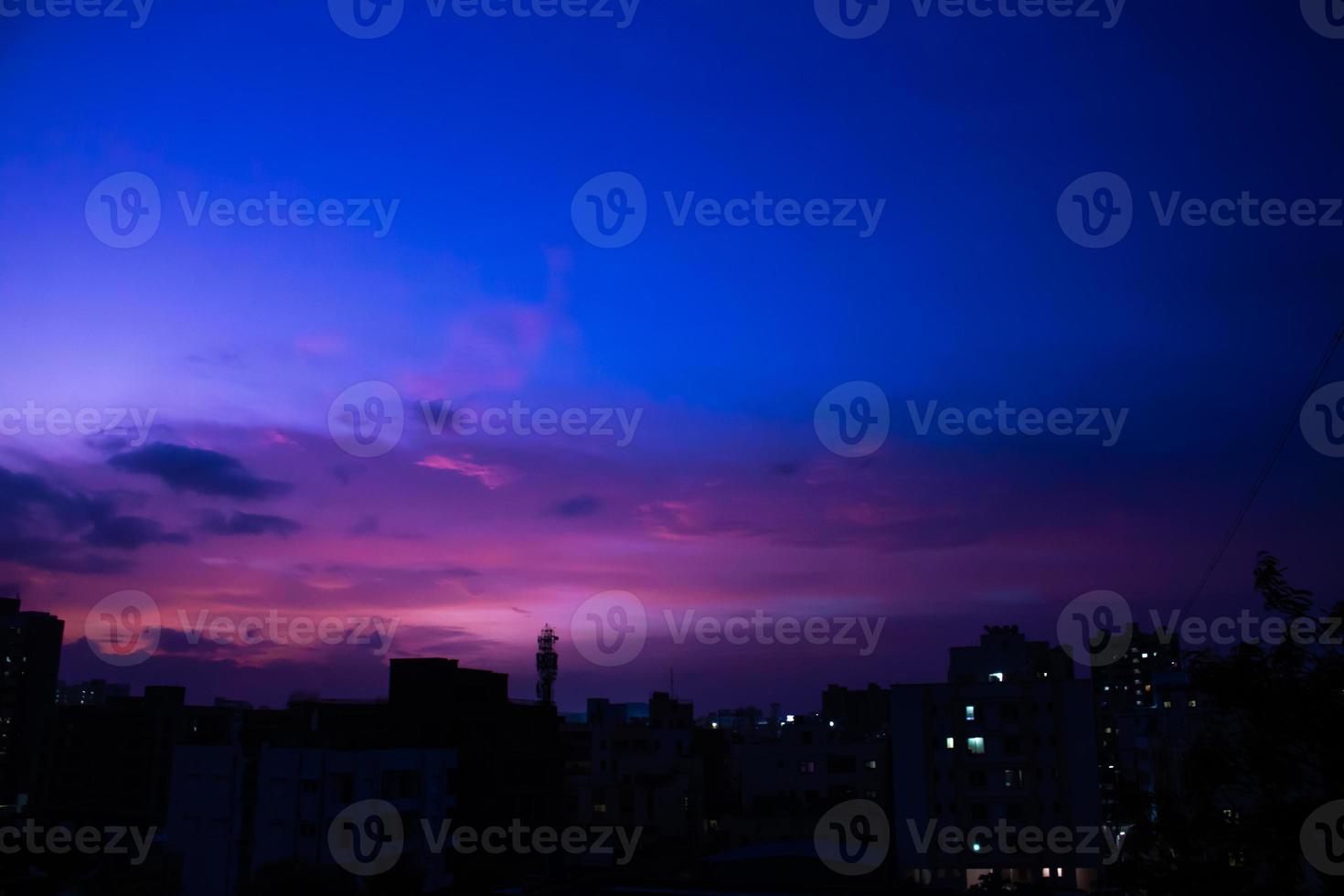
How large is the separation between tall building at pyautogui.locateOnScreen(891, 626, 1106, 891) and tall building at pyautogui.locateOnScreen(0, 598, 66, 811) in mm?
87684

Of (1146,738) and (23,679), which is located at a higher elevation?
(23,679)

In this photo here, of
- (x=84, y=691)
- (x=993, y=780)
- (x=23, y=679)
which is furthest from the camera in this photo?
(x=84, y=691)

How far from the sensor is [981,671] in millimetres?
62375

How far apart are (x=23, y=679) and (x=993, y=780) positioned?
107288 mm

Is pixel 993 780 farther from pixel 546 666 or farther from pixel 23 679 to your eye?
pixel 23 679

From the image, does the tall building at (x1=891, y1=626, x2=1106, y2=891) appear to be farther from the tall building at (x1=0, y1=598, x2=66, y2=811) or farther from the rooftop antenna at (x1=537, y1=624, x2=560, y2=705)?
the tall building at (x1=0, y1=598, x2=66, y2=811)

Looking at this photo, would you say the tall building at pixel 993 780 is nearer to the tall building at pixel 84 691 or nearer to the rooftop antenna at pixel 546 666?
the rooftop antenna at pixel 546 666

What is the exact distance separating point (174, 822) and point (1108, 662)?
488 feet

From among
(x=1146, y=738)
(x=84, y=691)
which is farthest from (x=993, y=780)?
(x=84, y=691)

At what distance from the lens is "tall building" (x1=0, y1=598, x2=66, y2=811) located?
305 ft

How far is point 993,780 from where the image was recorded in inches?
1866

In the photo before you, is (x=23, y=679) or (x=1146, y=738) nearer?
(x=1146, y=738)

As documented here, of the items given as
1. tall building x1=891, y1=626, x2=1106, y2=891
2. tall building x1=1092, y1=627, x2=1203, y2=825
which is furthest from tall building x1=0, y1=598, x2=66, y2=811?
tall building x1=1092, y1=627, x2=1203, y2=825

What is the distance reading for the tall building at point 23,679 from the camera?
92812mm
